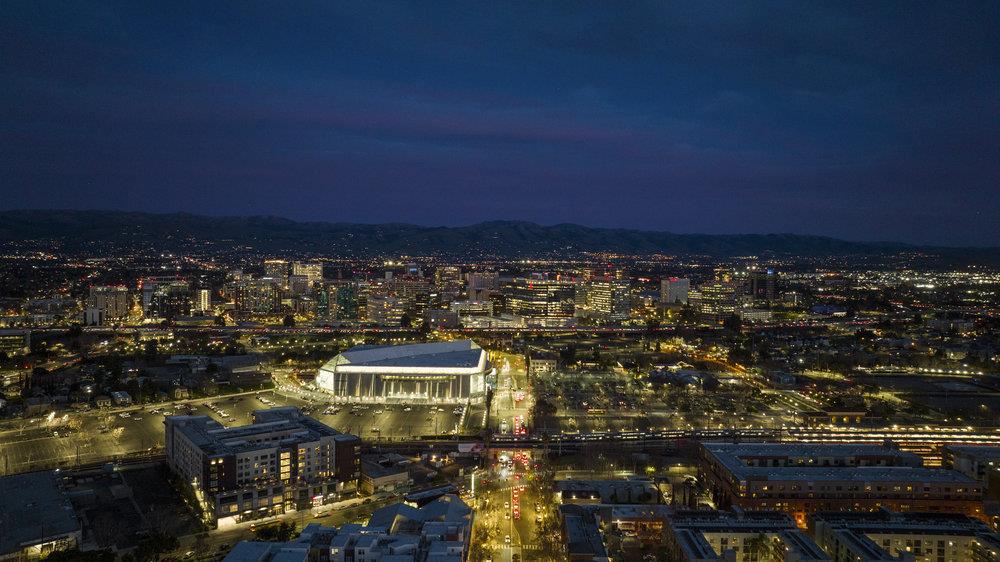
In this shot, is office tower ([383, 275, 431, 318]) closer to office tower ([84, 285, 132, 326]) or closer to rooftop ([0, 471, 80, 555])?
office tower ([84, 285, 132, 326])

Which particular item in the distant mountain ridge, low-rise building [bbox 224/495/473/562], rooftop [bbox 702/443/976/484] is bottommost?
low-rise building [bbox 224/495/473/562]

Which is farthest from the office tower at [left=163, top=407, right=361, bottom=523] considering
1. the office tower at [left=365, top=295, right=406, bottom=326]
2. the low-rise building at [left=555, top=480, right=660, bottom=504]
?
the office tower at [left=365, top=295, right=406, bottom=326]

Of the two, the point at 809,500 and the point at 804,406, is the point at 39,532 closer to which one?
the point at 809,500

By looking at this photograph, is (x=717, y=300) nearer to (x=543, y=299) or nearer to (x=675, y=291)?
(x=675, y=291)

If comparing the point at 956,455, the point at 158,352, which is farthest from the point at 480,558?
the point at 158,352

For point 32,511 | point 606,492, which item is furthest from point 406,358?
point 32,511
